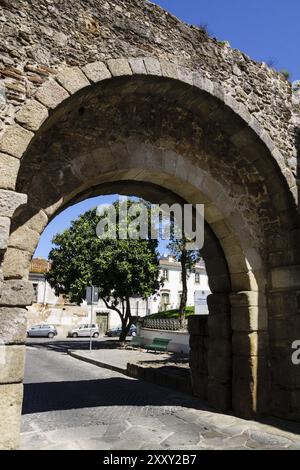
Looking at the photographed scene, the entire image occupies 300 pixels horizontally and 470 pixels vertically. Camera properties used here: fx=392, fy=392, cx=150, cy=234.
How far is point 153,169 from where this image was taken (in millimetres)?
5008

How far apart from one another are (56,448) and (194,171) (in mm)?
3658

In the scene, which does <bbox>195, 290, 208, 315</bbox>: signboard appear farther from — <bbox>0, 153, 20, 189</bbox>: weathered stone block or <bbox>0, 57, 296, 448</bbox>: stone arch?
<bbox>0, 153, 20, 189</bbox>: weathered stone block

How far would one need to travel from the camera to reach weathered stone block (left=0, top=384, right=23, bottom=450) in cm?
319

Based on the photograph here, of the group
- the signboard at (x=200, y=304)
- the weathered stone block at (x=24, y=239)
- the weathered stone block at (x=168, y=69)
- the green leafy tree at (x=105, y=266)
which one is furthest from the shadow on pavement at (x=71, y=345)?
the weathered stone block at (x=168, y=69)

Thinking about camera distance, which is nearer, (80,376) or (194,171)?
(194,171)

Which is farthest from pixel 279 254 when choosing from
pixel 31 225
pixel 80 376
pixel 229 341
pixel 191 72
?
pixel 80 376

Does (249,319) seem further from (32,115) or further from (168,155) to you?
(32,115)

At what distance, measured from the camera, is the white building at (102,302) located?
30.0 metres

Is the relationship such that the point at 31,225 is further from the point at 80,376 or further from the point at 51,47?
the point at 80,376

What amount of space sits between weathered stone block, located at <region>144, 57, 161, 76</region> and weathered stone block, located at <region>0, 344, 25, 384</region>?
3.23 meters

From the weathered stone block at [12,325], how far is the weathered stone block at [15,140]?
1.36 metres

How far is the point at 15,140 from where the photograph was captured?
3.44 meters

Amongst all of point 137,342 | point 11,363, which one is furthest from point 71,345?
point 11,363

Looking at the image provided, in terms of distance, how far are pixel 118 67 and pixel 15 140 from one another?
151 cm
